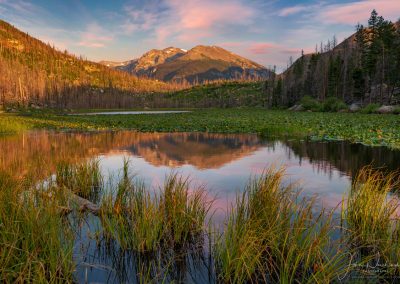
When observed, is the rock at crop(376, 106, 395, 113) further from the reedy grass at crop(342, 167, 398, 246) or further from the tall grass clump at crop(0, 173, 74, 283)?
the tall grass clump at crop(0, 173, 74, 283)

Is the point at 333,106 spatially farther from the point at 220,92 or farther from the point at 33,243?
the point at 220,92

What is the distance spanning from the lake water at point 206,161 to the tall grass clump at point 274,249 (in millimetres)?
890

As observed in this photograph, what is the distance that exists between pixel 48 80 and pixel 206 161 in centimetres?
12896

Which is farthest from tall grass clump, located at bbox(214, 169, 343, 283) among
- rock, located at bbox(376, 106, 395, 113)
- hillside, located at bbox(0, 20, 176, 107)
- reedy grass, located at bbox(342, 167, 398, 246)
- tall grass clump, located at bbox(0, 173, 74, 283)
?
hillside, located at bbox(0, 20, 176, 107)

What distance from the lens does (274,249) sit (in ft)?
18.7

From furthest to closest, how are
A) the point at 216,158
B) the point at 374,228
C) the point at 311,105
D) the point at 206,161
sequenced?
the point at 311,105
the point at 216,158
the point at 206,161
the point at 374,228

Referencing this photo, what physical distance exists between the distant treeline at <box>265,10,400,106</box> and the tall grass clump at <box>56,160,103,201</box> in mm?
60174

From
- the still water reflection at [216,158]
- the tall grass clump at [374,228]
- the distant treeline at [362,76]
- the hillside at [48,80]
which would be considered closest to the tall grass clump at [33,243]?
the still water reflection at [216,158]

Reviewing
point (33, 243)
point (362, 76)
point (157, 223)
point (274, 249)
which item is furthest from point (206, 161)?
point (362, 76)

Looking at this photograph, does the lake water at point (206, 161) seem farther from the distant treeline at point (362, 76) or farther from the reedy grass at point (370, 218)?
the distant treeline at point (362, 76)

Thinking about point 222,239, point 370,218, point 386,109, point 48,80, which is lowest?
point 222,239

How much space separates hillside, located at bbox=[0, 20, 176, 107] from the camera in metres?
102

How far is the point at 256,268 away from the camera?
18.0 feet

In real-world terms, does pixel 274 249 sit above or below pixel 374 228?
below
